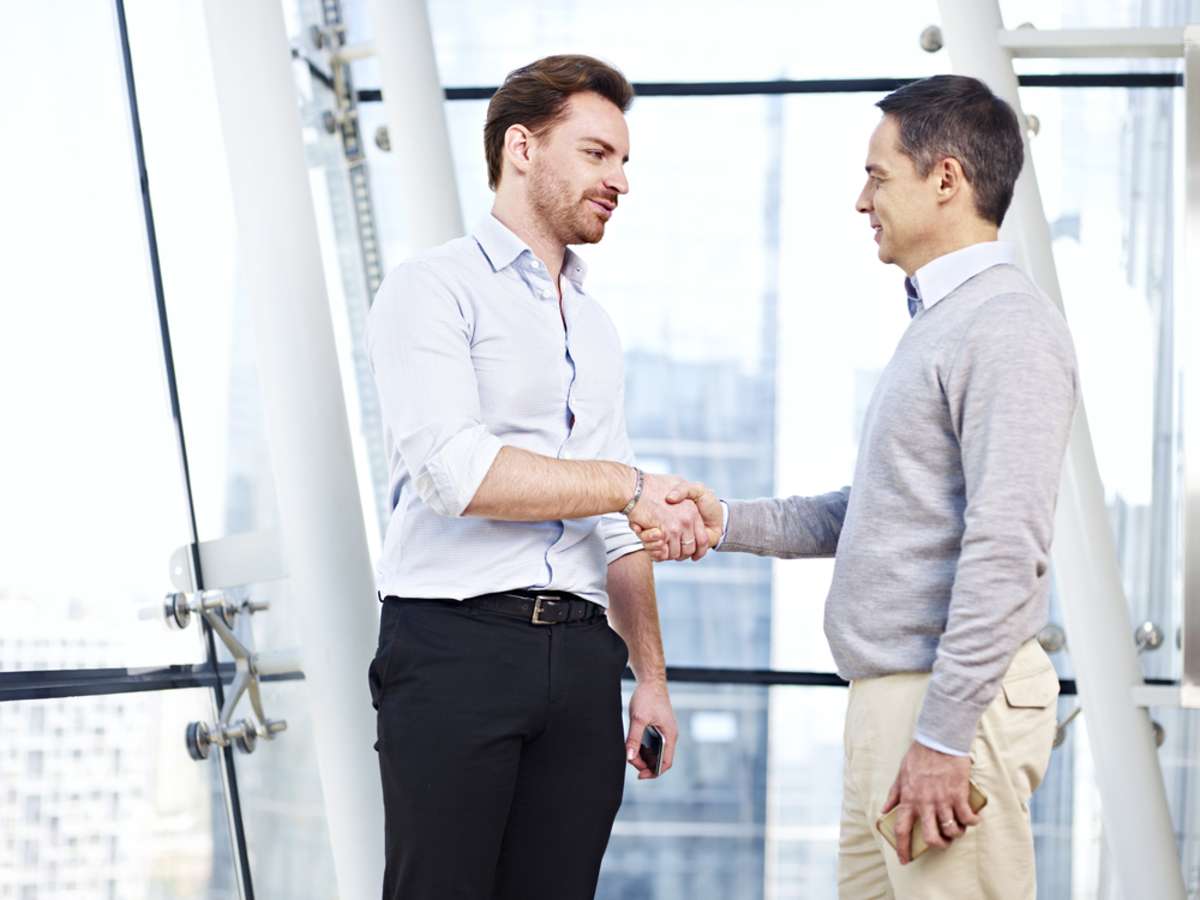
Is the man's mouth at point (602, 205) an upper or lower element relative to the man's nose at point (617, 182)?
lower

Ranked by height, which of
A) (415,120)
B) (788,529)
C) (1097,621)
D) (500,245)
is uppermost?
(415,120)

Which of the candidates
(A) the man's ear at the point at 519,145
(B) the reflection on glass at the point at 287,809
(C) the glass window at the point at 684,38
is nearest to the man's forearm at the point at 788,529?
(A) the man's ear at the point at 519,145

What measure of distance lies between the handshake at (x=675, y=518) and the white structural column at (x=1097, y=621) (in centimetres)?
73

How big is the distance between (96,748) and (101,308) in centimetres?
58

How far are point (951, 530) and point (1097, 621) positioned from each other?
0.89 metres

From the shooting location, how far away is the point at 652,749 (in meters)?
2.07

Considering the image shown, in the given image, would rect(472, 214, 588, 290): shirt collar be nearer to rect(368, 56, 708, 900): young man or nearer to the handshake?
rect(368, 56, 708, 900): young man

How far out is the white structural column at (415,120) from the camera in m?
2.80

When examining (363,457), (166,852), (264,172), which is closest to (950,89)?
(264,172)

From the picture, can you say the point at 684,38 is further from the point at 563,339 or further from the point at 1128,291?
the point at 563,339

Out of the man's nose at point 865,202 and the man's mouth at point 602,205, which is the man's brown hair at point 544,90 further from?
the man's nose at point 865,202

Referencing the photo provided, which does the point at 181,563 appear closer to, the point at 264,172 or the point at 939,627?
the point at 264,172

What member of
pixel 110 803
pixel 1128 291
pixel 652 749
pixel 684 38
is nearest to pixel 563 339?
pixel 652 749

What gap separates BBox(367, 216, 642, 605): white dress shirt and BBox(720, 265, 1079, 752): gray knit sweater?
0.38 metres
